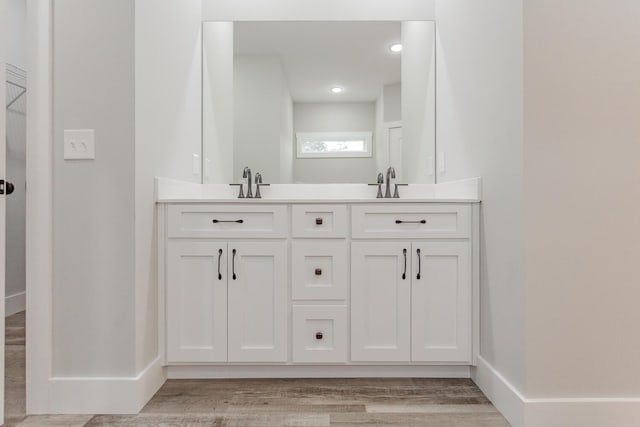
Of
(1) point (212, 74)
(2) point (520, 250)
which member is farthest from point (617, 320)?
(1) point (212, 74)

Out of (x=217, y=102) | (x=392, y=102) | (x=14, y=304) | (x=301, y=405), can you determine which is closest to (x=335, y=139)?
(x=392, y=102)

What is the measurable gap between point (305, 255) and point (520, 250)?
3.01ft

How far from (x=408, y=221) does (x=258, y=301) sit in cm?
79

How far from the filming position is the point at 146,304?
6.17ft

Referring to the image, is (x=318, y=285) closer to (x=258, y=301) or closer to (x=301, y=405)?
(x=258, y=301)

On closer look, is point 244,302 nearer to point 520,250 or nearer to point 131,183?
point 131,183

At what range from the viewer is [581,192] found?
5.15 feet

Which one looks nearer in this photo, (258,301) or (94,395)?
(94,395)

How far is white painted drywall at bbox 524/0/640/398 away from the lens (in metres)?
1.55

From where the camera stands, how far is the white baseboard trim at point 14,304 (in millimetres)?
3441

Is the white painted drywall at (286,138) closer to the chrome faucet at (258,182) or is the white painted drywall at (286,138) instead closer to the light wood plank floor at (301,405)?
the chrome faucet at (258,182)

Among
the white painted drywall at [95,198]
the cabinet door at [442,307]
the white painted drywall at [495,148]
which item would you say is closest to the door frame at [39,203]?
the white painted drywall at [95,198]

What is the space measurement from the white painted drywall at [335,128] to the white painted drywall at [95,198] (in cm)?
113

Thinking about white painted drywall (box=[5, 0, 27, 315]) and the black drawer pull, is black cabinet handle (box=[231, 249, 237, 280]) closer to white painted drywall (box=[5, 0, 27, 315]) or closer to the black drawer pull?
the black drawer pull
